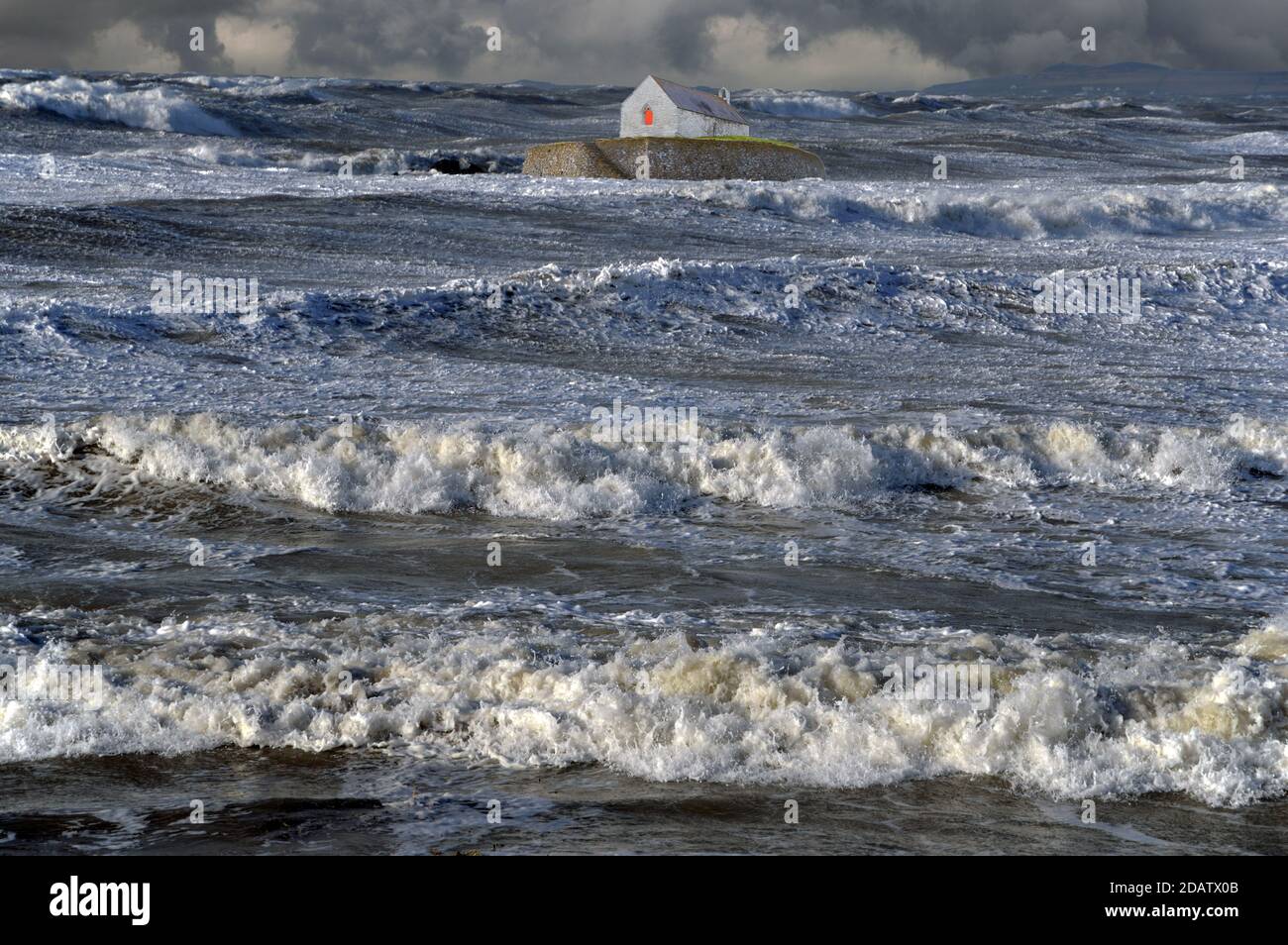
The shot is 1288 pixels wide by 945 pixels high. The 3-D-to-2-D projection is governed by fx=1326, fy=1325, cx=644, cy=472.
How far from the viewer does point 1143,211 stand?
3070 cm

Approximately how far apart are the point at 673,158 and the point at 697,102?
399 centimetres

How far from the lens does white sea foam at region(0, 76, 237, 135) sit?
1783 inches

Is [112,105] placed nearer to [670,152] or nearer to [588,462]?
[670,152]

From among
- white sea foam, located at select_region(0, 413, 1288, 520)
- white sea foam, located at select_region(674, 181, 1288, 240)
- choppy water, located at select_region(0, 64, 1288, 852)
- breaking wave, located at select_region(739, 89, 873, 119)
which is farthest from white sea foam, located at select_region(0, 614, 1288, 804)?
breaking wave, located at select_region(739, 89, 873, 119)

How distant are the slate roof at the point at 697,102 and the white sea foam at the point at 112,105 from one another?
19148mm

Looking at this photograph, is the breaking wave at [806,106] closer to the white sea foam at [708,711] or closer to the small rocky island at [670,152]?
the small rocky island at [670,152]

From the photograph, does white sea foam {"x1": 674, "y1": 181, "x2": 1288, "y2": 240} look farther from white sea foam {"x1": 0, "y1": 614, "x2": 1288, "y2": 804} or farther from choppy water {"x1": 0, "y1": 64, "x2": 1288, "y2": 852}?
white sea foam {"x1": 0, "y1": 614, "x2": 1288, "y2": 804}

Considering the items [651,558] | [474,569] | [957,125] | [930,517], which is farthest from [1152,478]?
[957,125]

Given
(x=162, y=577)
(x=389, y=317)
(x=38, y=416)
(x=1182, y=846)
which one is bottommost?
(x=1182, y=846)

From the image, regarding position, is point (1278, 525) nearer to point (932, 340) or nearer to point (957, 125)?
point (932, 340)

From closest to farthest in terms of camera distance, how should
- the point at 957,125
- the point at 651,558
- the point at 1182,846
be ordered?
the point at 1182,846 < the point at 651,558 < the point at 957,125

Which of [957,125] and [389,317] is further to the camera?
[957,125]

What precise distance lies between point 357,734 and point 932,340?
38.1 ft

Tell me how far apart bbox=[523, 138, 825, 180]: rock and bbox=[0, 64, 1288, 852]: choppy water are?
42.3ft
